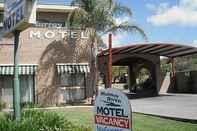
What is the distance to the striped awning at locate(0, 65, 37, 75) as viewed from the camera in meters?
25.7

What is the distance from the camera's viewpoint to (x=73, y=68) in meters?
27.0

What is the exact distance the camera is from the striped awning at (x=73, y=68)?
2662cm

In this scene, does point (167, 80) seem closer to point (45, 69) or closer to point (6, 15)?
point (45, 69)

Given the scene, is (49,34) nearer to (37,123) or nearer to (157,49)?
(157,49)

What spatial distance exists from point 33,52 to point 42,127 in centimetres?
1616

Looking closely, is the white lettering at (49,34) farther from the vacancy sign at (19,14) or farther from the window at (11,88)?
the vacancy sign at (19,14)

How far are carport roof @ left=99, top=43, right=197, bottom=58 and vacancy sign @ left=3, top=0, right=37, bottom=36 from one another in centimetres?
1995

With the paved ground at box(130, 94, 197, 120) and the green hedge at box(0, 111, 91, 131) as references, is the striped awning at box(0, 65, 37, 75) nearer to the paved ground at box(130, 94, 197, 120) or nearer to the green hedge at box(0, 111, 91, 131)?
the paved ground at box(130, 94, 197, 120)

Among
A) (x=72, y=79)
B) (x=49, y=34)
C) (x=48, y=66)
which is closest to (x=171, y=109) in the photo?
(x=72, y=79)

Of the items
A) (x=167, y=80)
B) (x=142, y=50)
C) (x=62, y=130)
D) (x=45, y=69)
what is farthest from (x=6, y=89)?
(x=167, y=80)

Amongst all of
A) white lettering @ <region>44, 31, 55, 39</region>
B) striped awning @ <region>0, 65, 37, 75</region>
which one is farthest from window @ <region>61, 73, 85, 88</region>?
white lettering @ <region>44, 31, 55, 39</region>

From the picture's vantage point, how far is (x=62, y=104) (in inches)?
1046

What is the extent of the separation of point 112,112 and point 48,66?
804 inches

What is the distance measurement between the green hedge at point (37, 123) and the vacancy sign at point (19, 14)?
2.29 m
